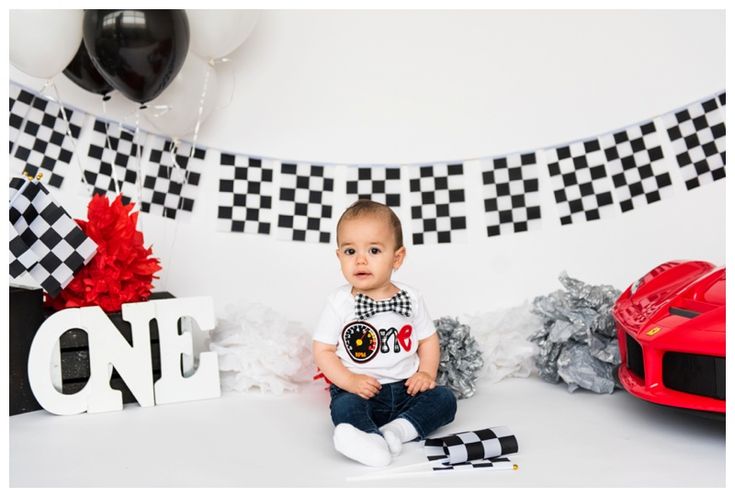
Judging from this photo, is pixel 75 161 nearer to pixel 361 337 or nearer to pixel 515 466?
pixel 361 337

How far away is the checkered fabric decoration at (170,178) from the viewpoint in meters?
2.12

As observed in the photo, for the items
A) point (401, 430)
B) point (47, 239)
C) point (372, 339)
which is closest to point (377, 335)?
point (372, 339)

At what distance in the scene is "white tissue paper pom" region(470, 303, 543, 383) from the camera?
5.83 ft

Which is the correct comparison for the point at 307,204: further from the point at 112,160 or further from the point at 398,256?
the point at 398,256

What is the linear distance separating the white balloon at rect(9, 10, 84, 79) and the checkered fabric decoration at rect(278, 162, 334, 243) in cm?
73

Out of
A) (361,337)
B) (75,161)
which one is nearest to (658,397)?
(361,337)

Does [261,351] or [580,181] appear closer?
[261,351]

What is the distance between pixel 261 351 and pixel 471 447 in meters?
0.69

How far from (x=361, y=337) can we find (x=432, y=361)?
0.54ft

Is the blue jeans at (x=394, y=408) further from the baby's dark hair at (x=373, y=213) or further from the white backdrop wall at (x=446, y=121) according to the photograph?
the white backdrop wall at (x=446, y=121)

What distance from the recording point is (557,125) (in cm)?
215

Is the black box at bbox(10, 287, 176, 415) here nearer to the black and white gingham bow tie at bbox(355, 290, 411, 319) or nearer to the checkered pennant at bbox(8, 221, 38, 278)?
the checkered pennant at bbox(8, 221, 38, 278)

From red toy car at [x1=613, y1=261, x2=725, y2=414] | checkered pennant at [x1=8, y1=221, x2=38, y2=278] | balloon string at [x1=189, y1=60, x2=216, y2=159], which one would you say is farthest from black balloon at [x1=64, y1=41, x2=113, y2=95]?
red toy car at [x1=613, y1=261, x2=725, y2=414]

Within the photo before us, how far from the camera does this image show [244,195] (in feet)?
7.11
